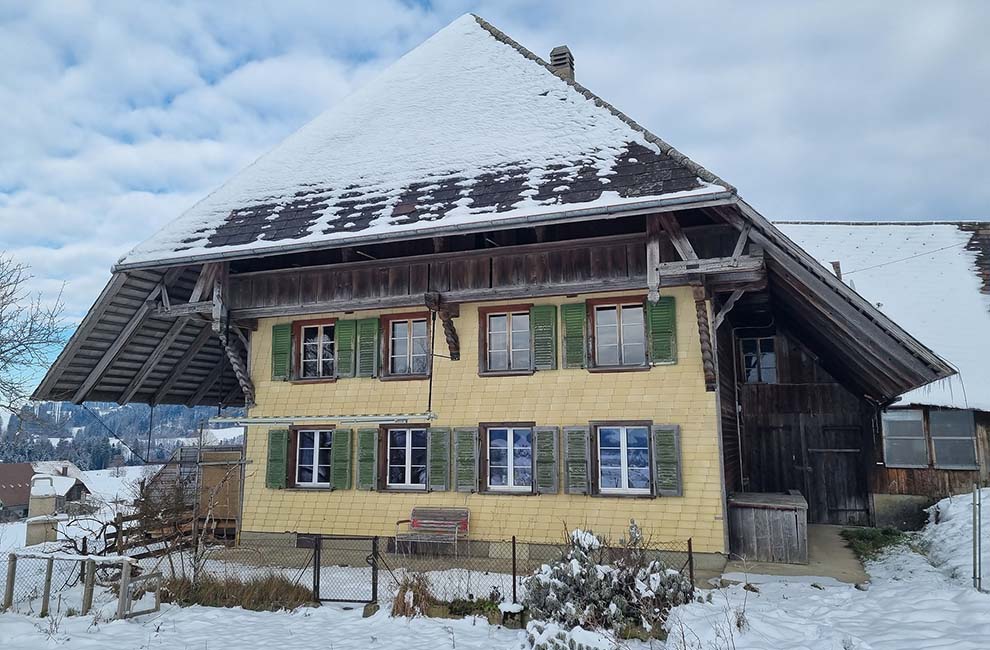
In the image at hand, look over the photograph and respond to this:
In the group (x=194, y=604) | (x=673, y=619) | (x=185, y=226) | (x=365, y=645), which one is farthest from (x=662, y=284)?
(x=185, y=226)

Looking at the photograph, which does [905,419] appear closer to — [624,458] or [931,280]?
[931,280]

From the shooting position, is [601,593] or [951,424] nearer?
[601,593]

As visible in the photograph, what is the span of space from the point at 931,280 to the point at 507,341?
13.1 meters

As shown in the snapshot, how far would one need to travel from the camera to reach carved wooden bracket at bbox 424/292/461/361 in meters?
12.1

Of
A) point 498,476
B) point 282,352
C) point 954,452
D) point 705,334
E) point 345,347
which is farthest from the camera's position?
point 954,452

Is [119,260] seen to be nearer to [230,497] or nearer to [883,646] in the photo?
[230,497]

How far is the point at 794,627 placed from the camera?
6.95m

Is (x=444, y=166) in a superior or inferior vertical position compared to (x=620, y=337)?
superior

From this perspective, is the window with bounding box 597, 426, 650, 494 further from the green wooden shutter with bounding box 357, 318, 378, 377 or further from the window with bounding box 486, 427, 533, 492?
the green wooden shutter with bounding box 357, 318, 378, 377

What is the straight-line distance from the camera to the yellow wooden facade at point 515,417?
1075 cm

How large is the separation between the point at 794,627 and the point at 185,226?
12.5m

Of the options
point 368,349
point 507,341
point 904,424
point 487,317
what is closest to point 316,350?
point 368,349

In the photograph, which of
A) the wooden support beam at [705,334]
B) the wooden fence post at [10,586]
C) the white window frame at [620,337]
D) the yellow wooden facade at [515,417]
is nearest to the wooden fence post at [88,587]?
the wooden fence post at [10,586]

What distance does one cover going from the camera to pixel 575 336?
11.7m
